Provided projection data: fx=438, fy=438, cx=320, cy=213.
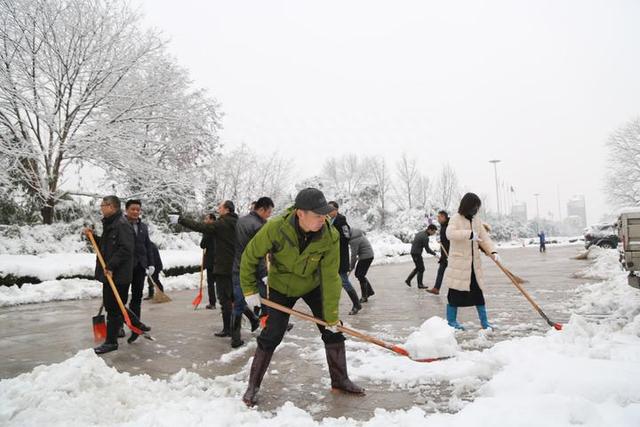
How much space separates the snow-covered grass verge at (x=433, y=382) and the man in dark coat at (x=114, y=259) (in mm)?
1418

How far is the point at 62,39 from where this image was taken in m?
14.0

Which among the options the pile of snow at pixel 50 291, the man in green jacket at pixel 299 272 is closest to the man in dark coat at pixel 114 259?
the man in green jacket at pixel 299 272

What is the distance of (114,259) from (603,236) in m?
25.6

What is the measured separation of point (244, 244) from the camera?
530 centimetres

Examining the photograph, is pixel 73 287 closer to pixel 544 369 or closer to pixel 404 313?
pixel 404 313

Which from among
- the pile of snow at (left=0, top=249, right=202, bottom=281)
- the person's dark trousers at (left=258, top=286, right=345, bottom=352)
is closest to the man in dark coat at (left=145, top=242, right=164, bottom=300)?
the pile of snow at (left=0, top=249, right=202, bottom=281)

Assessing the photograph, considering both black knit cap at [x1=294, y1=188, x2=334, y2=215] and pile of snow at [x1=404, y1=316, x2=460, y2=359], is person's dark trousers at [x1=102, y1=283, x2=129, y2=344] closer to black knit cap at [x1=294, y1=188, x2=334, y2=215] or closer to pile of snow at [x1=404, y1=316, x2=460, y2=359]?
black knit cap at [x1=294, y1=188, x2=334, y2=215]

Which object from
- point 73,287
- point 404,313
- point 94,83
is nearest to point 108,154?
point 94,83

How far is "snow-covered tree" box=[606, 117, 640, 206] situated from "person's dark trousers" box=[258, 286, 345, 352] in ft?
145

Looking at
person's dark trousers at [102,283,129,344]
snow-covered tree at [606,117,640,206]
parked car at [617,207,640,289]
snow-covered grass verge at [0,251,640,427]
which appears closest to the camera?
snow-covered grass verge at [0,251,640,427]

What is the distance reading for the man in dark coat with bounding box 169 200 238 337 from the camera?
5.76 meters

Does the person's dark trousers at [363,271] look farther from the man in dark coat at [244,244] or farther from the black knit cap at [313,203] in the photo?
the black knit cap at [313,203]

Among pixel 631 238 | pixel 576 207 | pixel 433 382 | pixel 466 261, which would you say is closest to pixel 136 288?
pixel 433 382

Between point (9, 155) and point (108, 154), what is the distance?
9.13 ft
